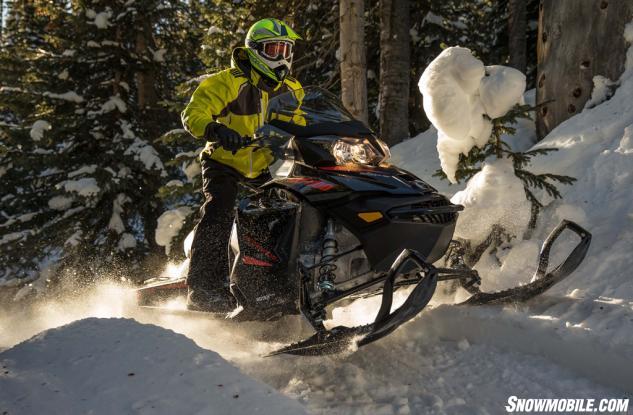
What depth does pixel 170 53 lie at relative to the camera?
12859 millimetres

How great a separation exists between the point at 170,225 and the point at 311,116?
5.39 m

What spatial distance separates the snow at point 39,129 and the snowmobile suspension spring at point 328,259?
842 cm

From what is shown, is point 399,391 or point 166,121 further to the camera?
point 166,121

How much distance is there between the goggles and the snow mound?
2.11 m

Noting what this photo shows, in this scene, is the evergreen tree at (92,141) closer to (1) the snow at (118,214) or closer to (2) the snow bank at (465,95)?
(1) the snow at (118,214)

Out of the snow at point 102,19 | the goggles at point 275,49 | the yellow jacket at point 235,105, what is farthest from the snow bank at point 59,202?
the goggles at point 275,49

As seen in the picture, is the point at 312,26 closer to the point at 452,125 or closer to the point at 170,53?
the point at 170,53

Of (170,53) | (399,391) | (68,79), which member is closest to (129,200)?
(68,79)

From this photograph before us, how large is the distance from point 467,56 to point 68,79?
980 cm

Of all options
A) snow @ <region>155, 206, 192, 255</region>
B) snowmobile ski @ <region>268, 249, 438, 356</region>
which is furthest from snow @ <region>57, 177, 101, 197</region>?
snowmobile ski @ <region>268, 249, 438, 356</region>

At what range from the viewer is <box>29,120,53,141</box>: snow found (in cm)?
975

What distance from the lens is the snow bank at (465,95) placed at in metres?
4.26

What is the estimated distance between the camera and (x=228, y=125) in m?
4.18

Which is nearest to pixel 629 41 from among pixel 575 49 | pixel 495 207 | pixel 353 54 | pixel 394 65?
pixel 575 49
